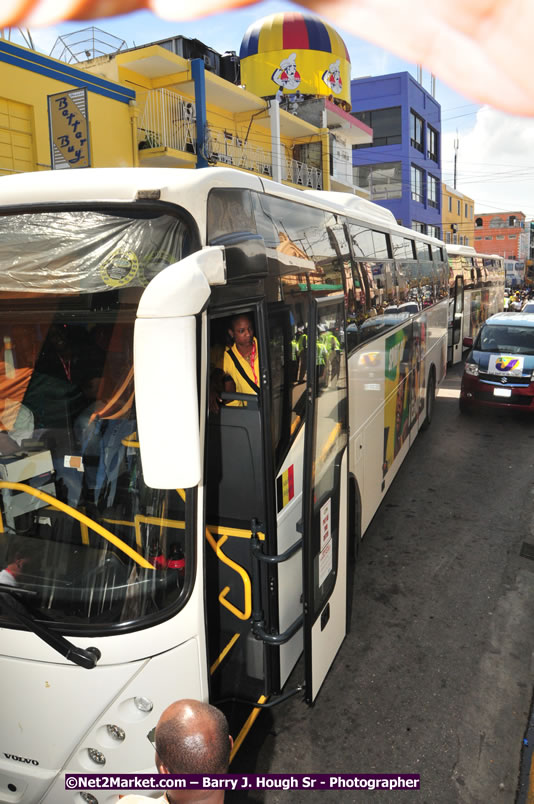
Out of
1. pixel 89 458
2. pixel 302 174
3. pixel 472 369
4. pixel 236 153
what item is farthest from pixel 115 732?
pixel 302 174

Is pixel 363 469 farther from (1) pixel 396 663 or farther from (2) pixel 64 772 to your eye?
(2) pixel 64 772

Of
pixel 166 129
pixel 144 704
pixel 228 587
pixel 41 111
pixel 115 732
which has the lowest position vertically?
pixel 115 732

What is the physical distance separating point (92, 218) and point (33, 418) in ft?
3.61

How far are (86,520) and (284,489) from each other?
1.24 m

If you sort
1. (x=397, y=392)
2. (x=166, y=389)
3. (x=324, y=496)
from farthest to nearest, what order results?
(x=397, y=392) → (x=324, y=496) → (x=166, y=389)

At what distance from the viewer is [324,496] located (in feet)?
12.9

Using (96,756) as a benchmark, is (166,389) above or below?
above

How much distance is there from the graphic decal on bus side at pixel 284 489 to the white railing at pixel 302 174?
68.2ft

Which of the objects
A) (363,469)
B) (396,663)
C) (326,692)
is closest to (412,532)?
(363,469)

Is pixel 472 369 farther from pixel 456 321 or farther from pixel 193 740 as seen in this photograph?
pixel 193 740

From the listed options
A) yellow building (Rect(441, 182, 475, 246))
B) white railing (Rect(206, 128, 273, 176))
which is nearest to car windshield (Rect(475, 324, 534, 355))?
white railing (Rect(206, 128, 273, 176))

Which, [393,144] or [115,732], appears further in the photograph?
[393,144]

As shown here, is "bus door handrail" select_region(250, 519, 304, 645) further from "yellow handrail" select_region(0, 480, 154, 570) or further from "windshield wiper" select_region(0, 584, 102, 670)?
"windshield wiper" select_region(0, 584, 102, 670)

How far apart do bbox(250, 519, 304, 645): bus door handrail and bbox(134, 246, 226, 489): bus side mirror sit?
1.32 meters
